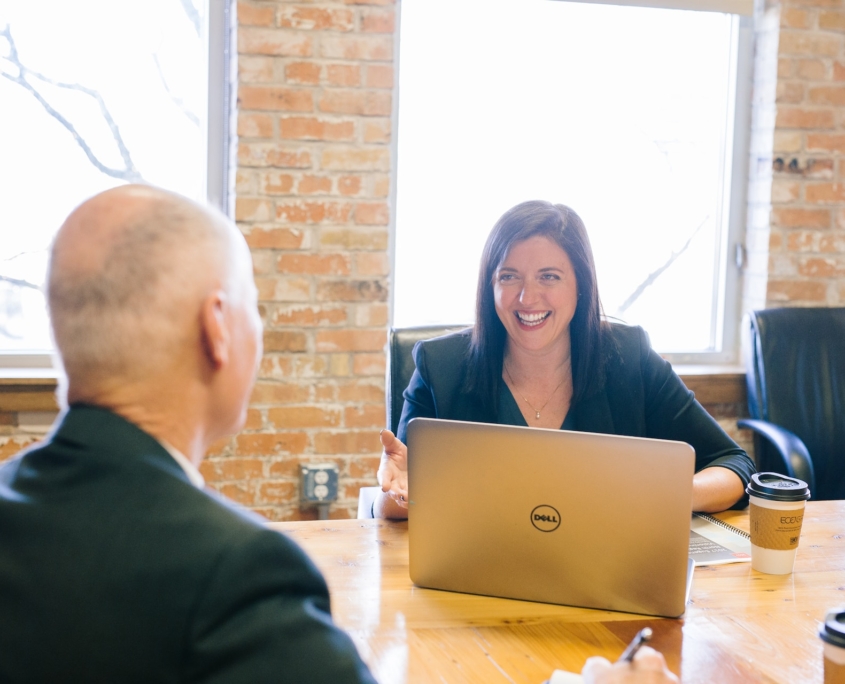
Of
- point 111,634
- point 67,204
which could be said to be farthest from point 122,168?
point 111,634

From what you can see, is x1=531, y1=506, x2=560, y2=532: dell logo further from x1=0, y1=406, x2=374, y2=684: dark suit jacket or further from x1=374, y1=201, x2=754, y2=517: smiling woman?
x1=374, y1=201, x2=754, y2=517: smiling woman

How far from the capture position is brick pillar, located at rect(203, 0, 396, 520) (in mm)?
2693

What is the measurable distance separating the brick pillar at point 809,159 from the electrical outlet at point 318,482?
159cm

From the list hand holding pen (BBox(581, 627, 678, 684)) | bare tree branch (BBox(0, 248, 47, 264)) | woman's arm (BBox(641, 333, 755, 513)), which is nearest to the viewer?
hand holding pen (BBox(581, 627, 678, 684))

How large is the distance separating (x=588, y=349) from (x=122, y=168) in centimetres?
160

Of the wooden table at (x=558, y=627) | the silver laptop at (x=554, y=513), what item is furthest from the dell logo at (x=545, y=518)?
the wooden table at (x=558, y=627)

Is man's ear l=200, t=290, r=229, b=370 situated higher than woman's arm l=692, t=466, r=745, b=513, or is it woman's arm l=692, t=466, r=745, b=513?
man's ear l=200, t=290, r=229, b=370

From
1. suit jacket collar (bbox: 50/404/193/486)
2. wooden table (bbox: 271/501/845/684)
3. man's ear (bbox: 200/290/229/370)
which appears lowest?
wooden table (bbox: 271/501/845/684)

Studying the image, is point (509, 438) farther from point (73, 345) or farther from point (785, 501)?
point (73, 345)

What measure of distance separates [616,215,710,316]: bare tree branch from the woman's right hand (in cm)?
173

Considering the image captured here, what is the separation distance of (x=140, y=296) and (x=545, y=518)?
680 millimetres

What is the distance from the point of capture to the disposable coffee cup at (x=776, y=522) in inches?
56.1

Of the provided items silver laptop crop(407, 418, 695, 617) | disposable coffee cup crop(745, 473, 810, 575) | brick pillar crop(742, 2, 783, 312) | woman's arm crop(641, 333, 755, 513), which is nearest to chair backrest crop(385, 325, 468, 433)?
woman's arm crop(641, 333, 755, 513)

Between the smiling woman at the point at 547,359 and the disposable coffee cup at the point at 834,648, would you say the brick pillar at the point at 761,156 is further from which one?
the disposable coffee cup at the point at 834,648
